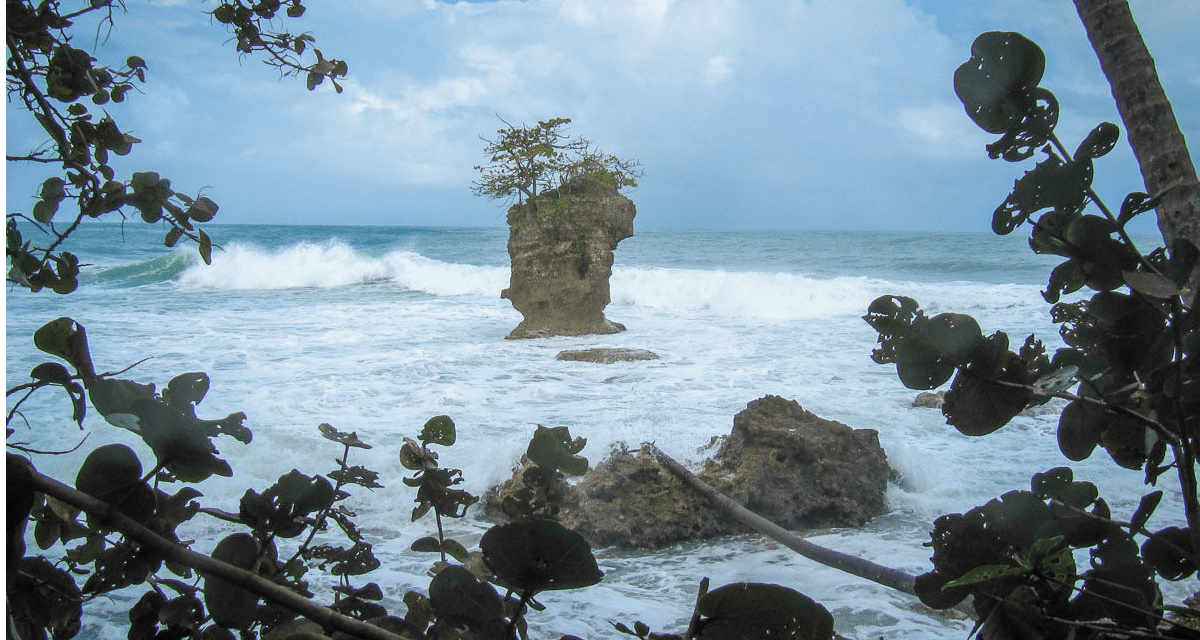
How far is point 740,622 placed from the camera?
0.36 metres

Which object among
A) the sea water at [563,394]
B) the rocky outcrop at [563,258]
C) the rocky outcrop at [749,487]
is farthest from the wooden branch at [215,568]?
the rocky outcrop at [563,258]

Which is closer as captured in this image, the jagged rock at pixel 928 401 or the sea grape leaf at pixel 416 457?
the sea grape leaf at pixel 416 457

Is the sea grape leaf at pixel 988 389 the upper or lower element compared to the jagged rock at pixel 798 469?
upper

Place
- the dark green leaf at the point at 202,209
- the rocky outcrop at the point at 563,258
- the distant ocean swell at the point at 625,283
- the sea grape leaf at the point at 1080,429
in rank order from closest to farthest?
1. the sea grape leaf at the point at 1080,429
2. the dark green leaf at the point at 202,209
3. the rocky outcrop at the point at 563,258
4. the distant ocean swell at the point at 625,283

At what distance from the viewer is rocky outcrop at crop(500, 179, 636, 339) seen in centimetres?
916

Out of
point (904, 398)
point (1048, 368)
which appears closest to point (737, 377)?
point (904, 398)

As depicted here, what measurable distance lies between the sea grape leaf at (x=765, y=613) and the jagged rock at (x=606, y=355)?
6.59m

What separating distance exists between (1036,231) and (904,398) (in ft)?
18.2

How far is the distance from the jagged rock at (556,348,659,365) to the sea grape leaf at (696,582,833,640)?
659cm

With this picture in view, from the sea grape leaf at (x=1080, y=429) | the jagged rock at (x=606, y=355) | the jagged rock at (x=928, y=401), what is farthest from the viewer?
the jagged rock at (x=606, y=355)

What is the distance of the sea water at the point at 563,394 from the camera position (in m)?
2.58

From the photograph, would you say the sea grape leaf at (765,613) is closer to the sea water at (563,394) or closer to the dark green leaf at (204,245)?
the sea water at (563,394)

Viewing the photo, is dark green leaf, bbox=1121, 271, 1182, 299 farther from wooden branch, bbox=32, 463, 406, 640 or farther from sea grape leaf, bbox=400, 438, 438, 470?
sea grape leaf, bbox=400, 438, 438, 470

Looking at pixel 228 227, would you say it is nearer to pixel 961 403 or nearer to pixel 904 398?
pixel 904 398
